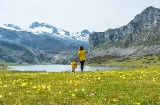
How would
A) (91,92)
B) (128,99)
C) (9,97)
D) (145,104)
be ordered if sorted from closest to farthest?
(145,104)
(128,99)
(9,97)
(91,92)

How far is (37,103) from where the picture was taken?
15.4 meters

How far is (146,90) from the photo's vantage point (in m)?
19.4

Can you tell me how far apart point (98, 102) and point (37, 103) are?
317 cm

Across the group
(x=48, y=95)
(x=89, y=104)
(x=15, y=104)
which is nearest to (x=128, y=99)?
(x=89, y=104)

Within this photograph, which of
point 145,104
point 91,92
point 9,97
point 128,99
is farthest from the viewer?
point 91,92

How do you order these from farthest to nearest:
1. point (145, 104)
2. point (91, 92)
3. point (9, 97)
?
point (91, 92) < point (9, 97) < point (145, 104)

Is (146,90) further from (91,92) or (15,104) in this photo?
(15,104)

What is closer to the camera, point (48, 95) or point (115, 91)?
point (48, 95)

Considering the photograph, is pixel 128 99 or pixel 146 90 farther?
pixel 146 90

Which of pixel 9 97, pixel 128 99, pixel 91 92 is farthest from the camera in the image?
pixel 91 92

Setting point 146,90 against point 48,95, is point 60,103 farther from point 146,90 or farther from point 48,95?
point 146,90

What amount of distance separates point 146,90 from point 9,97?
28.6ft

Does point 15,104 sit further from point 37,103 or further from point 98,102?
point 98,102

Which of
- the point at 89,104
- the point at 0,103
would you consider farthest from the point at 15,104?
the point at 89,104
